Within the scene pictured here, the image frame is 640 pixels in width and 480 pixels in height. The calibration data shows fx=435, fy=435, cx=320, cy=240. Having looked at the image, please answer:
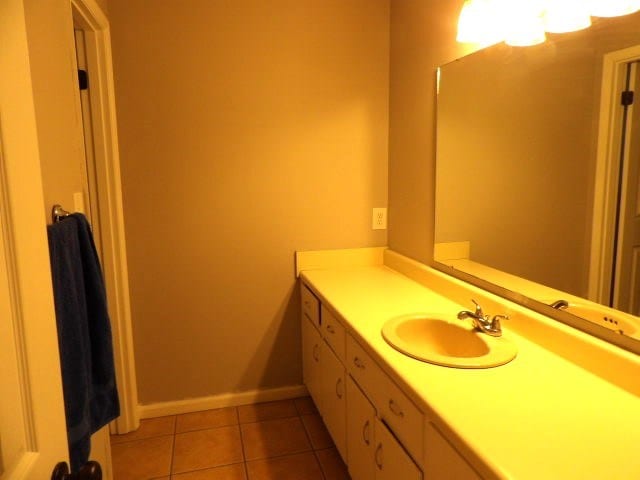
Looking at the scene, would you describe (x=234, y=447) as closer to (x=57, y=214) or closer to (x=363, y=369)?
(x=363, y=369)

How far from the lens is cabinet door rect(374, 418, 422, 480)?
1.20m

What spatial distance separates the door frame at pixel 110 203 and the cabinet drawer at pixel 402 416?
1457 millimetres

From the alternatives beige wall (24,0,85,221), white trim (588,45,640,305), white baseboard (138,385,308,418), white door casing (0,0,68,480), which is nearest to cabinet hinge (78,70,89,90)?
beige wall (24,0,85,221)

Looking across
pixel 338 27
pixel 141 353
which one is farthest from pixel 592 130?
pixel 141 353

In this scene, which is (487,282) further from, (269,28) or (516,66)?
(269,28)

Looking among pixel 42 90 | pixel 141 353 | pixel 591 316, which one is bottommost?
pixel 141 353

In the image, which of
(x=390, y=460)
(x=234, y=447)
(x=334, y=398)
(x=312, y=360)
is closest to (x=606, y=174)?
(x=390, y=460)

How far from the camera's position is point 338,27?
2344 mm

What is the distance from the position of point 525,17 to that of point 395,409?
1.32 m

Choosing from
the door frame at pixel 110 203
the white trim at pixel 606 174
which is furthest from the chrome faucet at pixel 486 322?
the door frame at pixel 110 203

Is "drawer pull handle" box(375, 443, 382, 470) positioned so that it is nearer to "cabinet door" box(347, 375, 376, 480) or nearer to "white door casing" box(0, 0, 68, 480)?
"cabinet door" box(347, 375, 376, 480)

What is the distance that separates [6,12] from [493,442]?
3.61 ft

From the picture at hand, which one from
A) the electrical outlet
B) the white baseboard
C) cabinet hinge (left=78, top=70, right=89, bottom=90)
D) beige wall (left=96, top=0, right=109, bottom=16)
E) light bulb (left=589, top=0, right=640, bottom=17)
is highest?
beige wall (left=96, top=0, right=109, bottom=16)

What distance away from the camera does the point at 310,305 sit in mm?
2258
